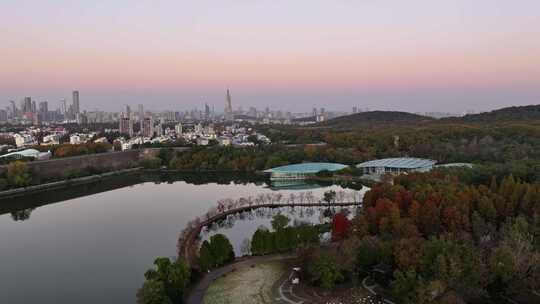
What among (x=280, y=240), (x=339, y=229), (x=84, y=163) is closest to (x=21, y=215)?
(x=84, y=163)

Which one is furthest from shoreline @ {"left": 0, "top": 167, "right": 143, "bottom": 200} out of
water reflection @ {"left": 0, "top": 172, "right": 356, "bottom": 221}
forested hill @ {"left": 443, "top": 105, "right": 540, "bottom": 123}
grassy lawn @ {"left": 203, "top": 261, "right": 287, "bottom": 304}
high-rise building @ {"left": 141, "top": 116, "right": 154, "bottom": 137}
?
forested hill @ {"left": 443, "top": 105, "right": 540, "bottom": 123}

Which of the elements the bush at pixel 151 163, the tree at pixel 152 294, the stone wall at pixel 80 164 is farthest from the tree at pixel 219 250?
the bush at pixel 151 163

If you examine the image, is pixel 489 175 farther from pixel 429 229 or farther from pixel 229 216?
pixel 229 216

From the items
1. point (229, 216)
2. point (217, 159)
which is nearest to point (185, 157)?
point (217, 159)

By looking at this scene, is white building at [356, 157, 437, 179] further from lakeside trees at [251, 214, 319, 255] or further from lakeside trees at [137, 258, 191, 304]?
lakeside trees at [137, 258, 191, 304]

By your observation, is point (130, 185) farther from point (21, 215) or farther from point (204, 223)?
point (204, 223)

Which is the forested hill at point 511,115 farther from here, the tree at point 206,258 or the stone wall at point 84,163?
the tree at point 206,258

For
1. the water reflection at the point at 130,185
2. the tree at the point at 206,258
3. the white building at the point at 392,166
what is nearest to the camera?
the tree at the point at 206,258
